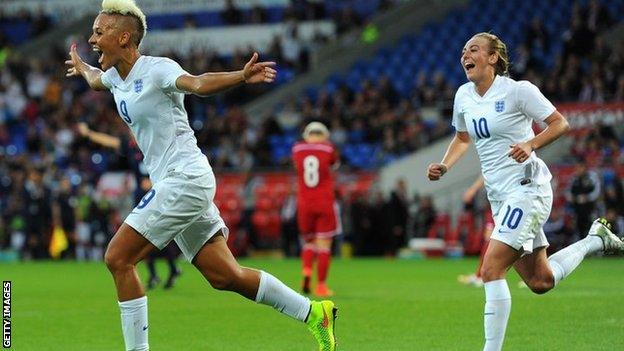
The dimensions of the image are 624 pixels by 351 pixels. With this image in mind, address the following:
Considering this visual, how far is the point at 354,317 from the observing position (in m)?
13.2

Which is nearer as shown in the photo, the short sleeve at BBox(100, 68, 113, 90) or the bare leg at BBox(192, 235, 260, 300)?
the bare leg at BBox(192, 235, 260, 300)

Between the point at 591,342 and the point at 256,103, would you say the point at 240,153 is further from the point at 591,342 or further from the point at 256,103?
the point at 591,342

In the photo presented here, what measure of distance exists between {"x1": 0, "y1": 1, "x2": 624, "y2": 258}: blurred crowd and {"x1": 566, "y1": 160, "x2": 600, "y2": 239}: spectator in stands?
1.27m

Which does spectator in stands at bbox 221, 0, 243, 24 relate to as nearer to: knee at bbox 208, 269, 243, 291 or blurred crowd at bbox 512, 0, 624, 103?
blurred crowd at bbox 512, 0, 624, 103

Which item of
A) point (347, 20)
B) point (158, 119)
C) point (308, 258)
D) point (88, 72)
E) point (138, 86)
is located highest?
point (347, 20)

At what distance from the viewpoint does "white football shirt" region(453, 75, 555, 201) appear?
368 inches

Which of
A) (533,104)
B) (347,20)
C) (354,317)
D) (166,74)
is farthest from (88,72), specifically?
(347,20)

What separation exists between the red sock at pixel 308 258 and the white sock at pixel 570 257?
605cm

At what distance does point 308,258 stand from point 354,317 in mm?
3582

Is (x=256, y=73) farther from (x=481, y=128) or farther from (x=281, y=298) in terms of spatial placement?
(x=481, y=128)

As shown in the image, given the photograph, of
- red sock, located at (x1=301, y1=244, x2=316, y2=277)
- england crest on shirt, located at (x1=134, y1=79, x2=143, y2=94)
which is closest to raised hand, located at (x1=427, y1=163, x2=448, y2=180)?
england crest on shirt, located at (x1=134, y1=79, x2=143, y2=94)

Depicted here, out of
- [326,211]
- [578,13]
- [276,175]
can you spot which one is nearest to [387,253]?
[276,175]

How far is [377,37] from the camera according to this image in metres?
37.5

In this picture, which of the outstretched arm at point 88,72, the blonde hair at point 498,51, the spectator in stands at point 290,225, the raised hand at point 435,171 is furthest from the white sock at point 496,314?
the spectator in stands at point 290,225
